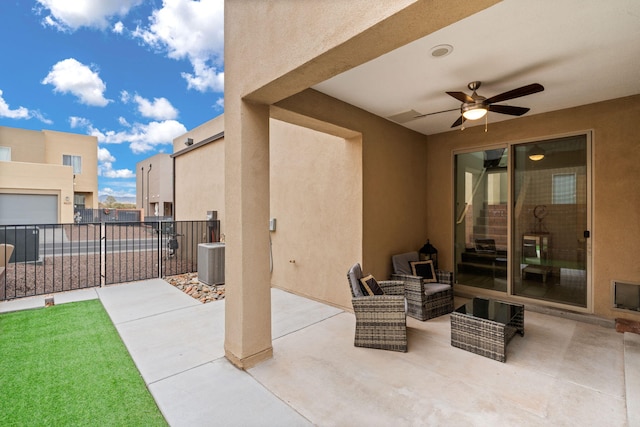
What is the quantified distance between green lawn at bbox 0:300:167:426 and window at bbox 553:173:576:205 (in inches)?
216

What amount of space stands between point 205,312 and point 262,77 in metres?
3.35

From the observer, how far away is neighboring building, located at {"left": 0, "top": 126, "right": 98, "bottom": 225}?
1274 centimetres

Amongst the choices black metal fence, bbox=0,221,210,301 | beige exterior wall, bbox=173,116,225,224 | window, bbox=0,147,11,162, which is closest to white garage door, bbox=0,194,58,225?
window, bbox=0,147,11,162

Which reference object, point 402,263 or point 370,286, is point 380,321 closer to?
point 370,286

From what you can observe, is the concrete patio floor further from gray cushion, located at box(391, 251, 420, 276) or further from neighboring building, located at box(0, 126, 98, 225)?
neighboring building, located at box(0, 126, 98, 225)

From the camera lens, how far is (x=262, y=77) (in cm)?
230

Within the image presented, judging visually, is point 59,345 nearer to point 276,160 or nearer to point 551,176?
point 276,160

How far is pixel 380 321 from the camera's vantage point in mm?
3006

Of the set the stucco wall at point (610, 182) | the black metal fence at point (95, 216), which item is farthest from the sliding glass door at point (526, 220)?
the black metal fence at point (95, 216)

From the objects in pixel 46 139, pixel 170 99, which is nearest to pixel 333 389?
pixel 46 139

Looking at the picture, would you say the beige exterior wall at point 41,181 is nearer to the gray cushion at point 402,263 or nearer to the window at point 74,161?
the window at point 74,161

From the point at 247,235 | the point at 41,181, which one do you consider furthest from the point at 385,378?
the point at 41,181

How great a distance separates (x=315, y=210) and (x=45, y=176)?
16.4 m

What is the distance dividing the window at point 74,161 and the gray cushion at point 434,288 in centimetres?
2265
